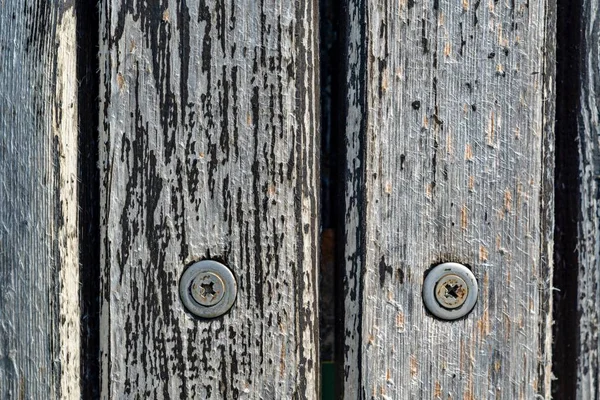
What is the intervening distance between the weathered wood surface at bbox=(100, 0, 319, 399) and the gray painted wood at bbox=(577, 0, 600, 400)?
1.47 ft

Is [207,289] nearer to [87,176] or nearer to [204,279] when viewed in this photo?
[204,279]

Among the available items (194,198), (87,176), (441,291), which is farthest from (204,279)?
(441,291)

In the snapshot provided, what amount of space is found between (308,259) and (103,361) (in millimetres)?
331

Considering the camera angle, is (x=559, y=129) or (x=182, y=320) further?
(x=559, y=129)

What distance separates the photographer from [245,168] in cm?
85

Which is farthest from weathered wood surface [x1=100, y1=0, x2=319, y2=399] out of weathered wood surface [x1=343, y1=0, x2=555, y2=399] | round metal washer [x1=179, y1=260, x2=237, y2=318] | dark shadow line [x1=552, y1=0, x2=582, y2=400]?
dark shadow line [x1=552, y1=0, x2=582, y2=400]

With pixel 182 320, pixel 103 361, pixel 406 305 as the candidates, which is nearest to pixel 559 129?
pixel 406 305

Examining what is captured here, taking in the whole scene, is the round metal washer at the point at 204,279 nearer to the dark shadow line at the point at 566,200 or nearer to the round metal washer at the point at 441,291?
→ the round metal washer at the point at 441,291

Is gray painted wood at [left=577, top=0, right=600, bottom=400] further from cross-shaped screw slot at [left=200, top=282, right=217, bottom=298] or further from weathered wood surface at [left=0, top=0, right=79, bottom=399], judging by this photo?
weathered wood surface at [left=0, top=0, right=79, bottom=399]

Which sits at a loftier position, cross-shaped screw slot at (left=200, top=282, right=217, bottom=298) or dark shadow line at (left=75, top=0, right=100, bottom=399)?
dark shadow line at (left=75, top=0, right=100, bottom=399)

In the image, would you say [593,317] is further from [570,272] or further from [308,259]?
[308,259]

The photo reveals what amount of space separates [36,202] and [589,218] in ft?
2.76

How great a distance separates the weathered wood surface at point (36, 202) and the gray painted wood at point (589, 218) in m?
0.78

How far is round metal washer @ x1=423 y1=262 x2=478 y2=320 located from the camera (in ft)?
2.82
